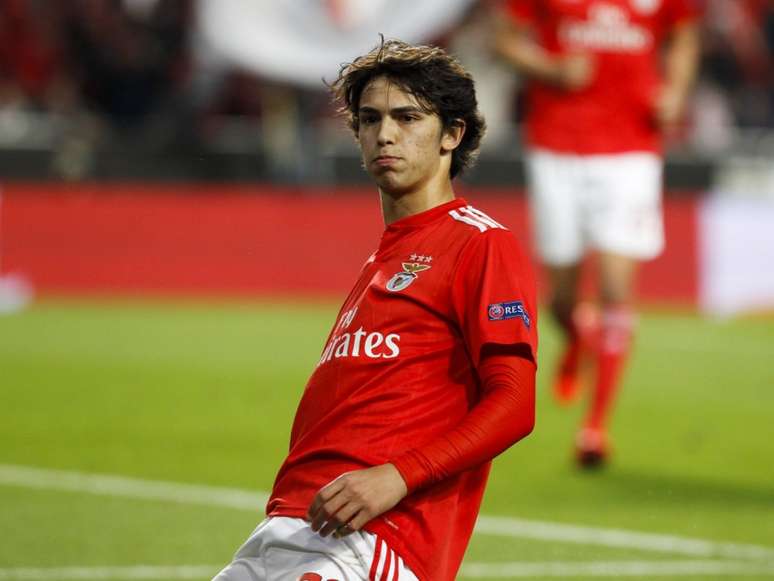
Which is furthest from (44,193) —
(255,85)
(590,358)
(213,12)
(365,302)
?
(365,302)

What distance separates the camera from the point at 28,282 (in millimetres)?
17047

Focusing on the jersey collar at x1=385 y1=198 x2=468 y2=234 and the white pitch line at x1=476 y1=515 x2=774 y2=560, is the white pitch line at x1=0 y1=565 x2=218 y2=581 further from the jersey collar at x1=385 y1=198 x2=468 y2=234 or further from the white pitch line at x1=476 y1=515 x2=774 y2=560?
the jersey collar at x1=385 y1=198 x2=468 y2=234

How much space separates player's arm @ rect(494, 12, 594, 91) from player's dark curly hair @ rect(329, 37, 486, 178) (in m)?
4.89

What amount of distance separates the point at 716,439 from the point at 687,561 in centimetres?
325

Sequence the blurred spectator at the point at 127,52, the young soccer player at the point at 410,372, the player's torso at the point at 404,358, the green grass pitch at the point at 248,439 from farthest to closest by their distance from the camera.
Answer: the blurred spectator at the point at 127,52, the green grass pitch at the point at 248,439, the player's torso at the point at 404,358, the young soccer player at the point at 410,372

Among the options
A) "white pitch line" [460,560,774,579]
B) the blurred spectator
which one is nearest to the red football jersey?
"white pitch line" [460,560,774,579]

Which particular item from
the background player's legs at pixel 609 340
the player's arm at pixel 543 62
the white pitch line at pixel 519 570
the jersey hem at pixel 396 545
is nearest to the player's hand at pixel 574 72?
the player's arm at pixel 543 62

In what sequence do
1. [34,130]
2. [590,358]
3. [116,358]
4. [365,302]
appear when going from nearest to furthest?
[365,302] → [590,358] → [116,358] → [34,130]

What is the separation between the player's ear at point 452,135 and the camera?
13.0ft

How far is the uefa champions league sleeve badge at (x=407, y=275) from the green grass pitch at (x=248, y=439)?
235 cm

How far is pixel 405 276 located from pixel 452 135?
387 mm

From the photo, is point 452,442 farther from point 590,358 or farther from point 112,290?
point 112,290

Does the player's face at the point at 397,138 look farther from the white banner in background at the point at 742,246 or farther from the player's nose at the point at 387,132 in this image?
the white banner in background at the point at 742,246

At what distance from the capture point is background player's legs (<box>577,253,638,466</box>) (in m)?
8.40
